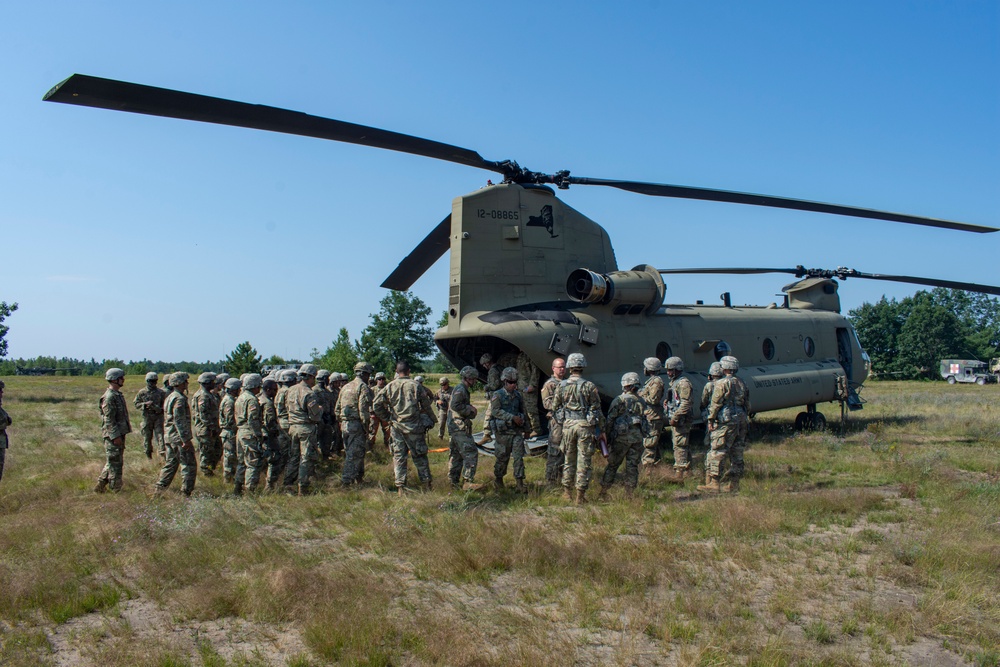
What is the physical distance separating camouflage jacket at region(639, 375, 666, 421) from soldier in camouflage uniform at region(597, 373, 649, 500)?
3.84ft

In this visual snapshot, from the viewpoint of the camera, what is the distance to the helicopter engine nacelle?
39.6 ft

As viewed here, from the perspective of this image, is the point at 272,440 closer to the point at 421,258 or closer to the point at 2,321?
the point at 421,258

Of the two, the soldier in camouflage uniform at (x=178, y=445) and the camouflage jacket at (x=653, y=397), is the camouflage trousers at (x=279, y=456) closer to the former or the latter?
the soldier in camouflage uniform at (x=178, y=445)

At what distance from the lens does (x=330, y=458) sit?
41.1 ft

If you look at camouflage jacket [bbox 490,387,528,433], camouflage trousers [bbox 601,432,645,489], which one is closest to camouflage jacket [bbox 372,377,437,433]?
camouflage jacket [bbox 490,387,528,433]

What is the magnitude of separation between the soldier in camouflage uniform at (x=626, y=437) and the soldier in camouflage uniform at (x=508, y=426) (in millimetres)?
1193

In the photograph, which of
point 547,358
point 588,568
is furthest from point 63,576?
point 547,358

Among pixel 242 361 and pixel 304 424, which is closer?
pixel 304 424

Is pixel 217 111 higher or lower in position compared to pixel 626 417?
higher

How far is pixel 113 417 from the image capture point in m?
9.57

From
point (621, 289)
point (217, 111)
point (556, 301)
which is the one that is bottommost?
point (556, 301)

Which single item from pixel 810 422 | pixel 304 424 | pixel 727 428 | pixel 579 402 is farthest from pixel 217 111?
pixel 810 422

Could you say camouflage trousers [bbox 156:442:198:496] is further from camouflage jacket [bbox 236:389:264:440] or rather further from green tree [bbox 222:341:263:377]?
green tree [bbox 222:341:263:377]

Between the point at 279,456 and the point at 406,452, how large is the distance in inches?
81.3
